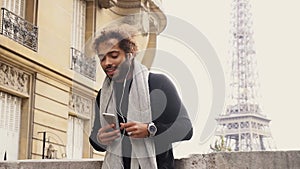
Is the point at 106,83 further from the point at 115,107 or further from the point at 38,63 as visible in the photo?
the point at 38,63

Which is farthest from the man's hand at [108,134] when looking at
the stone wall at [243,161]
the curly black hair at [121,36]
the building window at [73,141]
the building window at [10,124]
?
the building window at [73,141]

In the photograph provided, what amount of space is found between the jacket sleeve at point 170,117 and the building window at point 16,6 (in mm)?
11431

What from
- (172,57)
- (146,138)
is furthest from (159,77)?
(146,138)

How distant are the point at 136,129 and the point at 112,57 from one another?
1.48ft

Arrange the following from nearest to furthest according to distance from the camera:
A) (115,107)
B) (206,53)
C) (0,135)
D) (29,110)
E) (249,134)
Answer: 1. (206,53)
2. (115,107)
3. (0,135)
4. (29,110)
5. (249,134)

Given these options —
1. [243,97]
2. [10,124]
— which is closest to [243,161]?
[10,124]

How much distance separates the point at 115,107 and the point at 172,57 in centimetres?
48

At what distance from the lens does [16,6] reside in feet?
48.1

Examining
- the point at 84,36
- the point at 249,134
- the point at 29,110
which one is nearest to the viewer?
the point at 29,110

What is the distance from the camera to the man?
314 centimetres

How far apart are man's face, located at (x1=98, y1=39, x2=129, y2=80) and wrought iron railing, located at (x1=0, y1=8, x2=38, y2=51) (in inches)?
426

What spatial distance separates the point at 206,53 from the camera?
3.08 metres

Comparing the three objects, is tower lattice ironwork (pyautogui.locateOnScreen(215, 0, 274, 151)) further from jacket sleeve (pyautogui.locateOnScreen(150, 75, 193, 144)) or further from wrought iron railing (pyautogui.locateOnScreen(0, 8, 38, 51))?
jacket sleeve (pyautogui.locateOnScreen(150, 75, 193, 144))

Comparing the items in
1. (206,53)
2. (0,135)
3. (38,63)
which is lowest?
(206,53)
